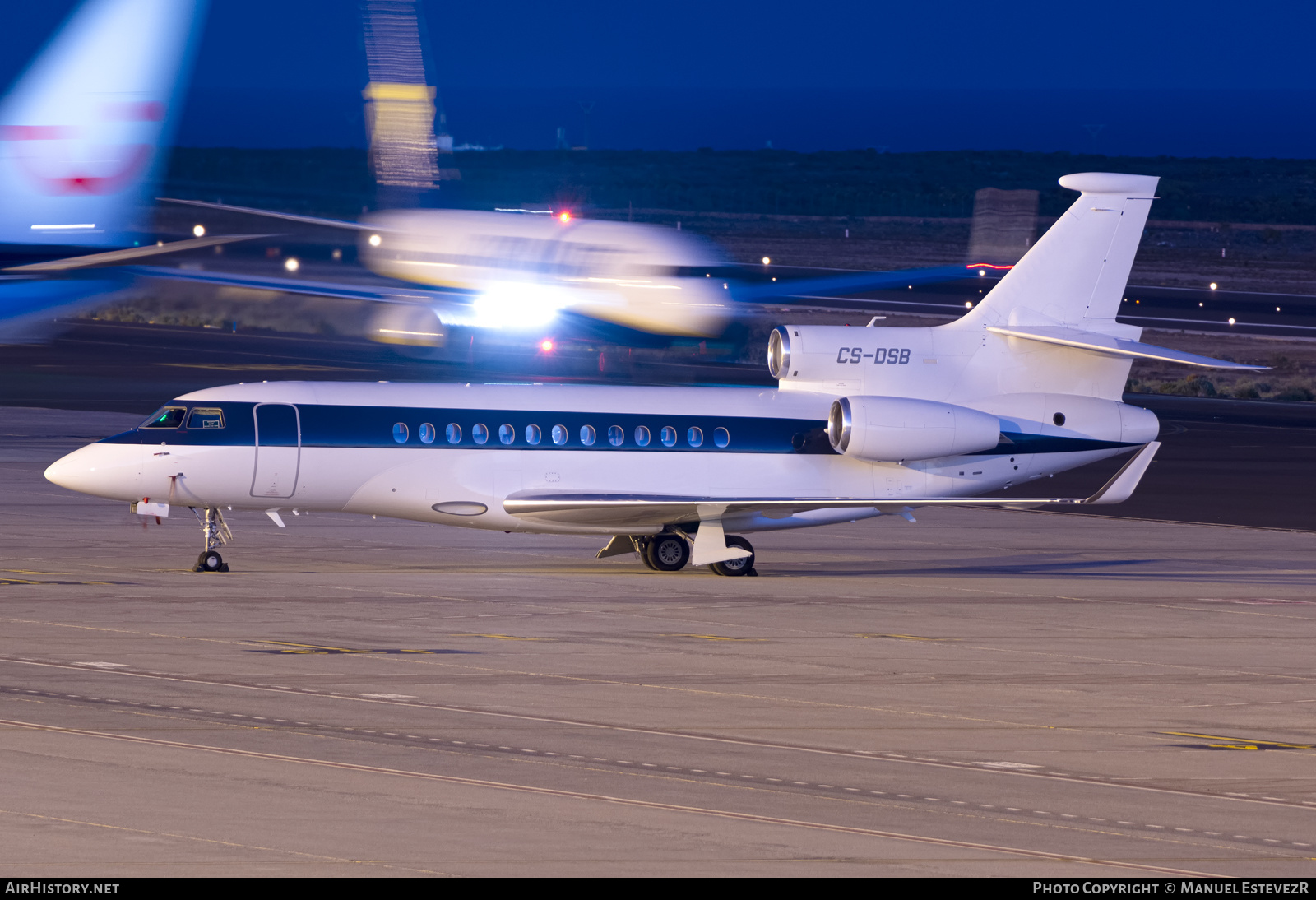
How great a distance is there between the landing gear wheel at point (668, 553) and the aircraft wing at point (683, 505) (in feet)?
2.07

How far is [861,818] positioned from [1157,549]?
20.9 meters

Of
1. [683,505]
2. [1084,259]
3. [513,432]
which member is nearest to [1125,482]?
[1084,259]

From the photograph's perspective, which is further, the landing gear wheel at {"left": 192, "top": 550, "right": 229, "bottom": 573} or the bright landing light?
the bright landing light

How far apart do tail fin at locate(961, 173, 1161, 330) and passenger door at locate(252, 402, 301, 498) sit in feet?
40.5

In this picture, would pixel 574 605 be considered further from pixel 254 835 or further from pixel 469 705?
pixel 254 835

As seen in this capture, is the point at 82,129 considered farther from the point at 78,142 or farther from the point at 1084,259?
the point at 1084,259

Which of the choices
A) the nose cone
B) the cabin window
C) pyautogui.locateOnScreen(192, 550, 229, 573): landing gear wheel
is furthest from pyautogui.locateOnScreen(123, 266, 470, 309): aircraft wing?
pyautogui.locateOnScreen(192, 550, 229, 573): landing gear wheel

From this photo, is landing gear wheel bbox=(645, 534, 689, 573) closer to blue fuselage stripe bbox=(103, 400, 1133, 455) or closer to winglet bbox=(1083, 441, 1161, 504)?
blue fuselage stripe bbox=(103, 400, 1133, 455)

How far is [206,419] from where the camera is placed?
1071 inches

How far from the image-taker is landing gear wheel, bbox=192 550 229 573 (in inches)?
1053

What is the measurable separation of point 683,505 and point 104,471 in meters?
9.25

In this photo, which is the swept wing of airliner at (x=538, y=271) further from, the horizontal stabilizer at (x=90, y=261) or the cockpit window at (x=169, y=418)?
the cockpit window at (x=169, y=418)

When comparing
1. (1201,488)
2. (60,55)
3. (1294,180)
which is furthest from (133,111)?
(1294,180)
